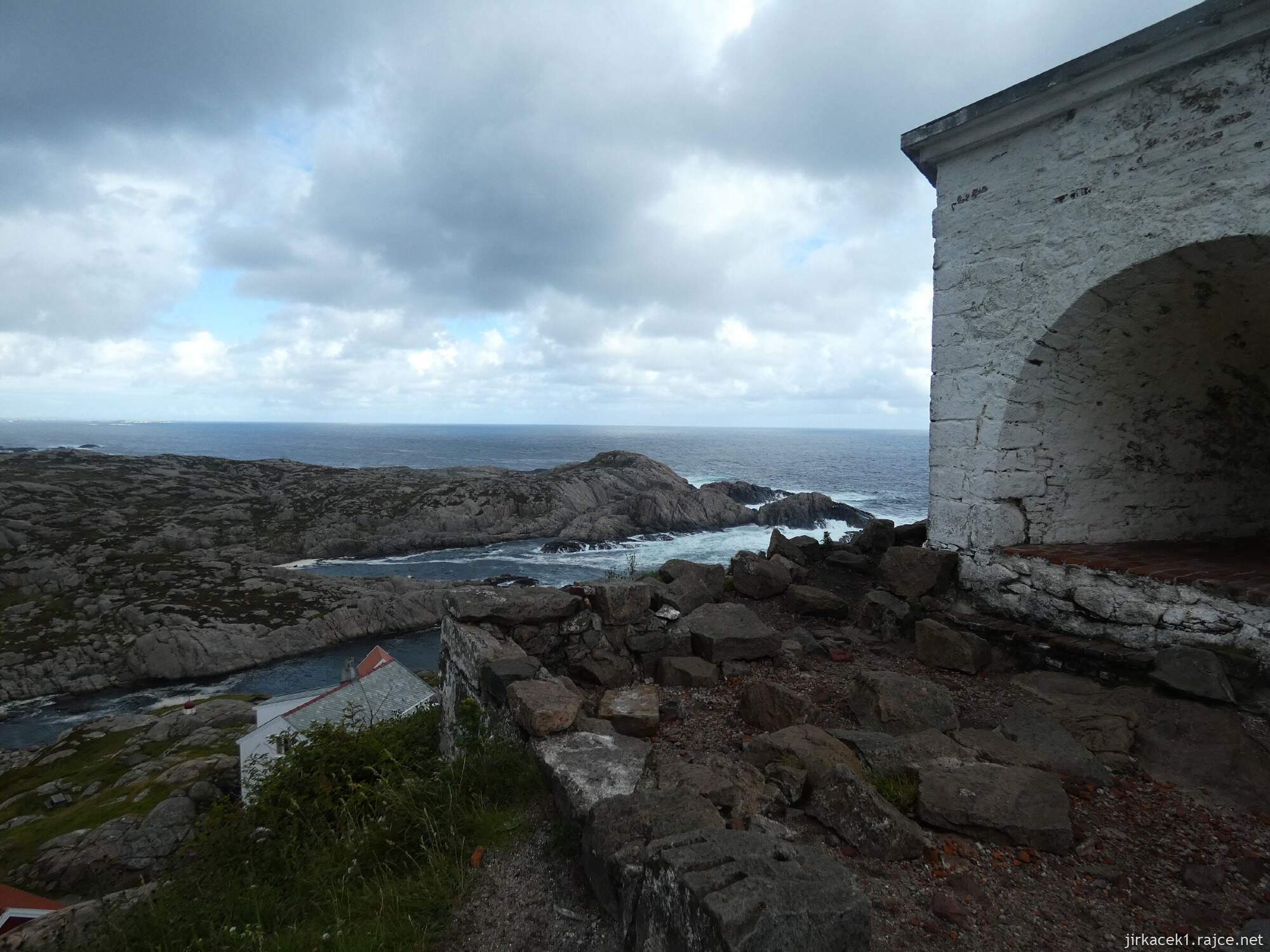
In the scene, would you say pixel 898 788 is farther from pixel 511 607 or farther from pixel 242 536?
pixel 242 536

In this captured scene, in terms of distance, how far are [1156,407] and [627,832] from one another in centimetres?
592

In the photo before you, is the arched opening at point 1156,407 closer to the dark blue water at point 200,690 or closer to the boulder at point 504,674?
the boulder at point 504,674

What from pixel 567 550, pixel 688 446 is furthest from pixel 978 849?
pixel 688 446

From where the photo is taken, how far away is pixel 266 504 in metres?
39.7

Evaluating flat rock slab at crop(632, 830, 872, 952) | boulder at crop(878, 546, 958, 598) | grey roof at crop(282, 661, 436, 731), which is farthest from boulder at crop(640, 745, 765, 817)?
grey roof at crop(282, 661, 436, 731)

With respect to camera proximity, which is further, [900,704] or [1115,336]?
[1115,336]

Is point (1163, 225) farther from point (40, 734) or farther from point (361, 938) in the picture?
point (40, 734)

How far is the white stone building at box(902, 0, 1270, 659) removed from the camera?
4254 millimetres

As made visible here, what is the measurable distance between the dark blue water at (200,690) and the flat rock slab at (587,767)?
1820cm

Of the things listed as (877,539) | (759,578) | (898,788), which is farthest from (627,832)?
(877,539)

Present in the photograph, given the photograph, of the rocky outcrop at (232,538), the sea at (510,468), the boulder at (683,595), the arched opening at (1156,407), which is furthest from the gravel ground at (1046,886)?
the sea at (510,468)

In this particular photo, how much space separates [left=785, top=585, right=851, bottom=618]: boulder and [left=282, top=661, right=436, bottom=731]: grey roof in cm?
699

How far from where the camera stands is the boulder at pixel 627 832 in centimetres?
250

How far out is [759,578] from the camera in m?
6.47
